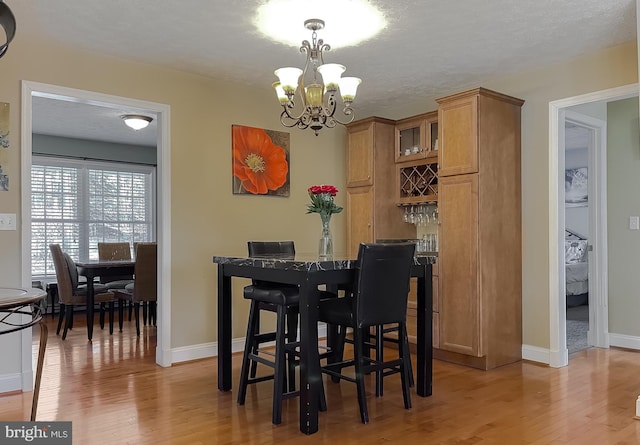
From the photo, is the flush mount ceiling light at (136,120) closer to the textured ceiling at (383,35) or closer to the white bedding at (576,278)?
the textured ceiling at (383,35)

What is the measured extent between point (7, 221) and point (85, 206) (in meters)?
→ 3.89

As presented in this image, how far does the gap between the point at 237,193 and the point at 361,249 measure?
6.92 ft

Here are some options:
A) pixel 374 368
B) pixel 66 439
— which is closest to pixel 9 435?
pixel 66 439

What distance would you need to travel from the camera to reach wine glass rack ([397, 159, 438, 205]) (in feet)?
15.8

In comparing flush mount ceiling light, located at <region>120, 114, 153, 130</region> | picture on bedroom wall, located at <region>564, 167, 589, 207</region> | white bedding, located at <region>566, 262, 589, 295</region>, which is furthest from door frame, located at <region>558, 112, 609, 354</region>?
flush mount ceiling light, located at <region>120, 114, 153, 130</region>

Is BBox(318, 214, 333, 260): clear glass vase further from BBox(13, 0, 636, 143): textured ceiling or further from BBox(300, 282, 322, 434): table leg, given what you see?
BBox(13, 0, 636, 143): textured ceiling

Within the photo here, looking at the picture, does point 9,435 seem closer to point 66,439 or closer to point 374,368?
point 66,439

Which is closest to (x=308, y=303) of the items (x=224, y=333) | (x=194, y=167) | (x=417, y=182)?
(x=224, y=333)

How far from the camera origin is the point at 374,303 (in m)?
2.85

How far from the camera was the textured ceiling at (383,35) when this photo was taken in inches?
120

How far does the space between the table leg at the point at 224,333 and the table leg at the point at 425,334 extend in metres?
1.25

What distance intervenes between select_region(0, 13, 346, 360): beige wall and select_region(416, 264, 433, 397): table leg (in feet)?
6.32

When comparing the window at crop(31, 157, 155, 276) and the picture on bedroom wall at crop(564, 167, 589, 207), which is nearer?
the window at crop(31, 157, 155, 276)

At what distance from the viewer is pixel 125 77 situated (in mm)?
3975
